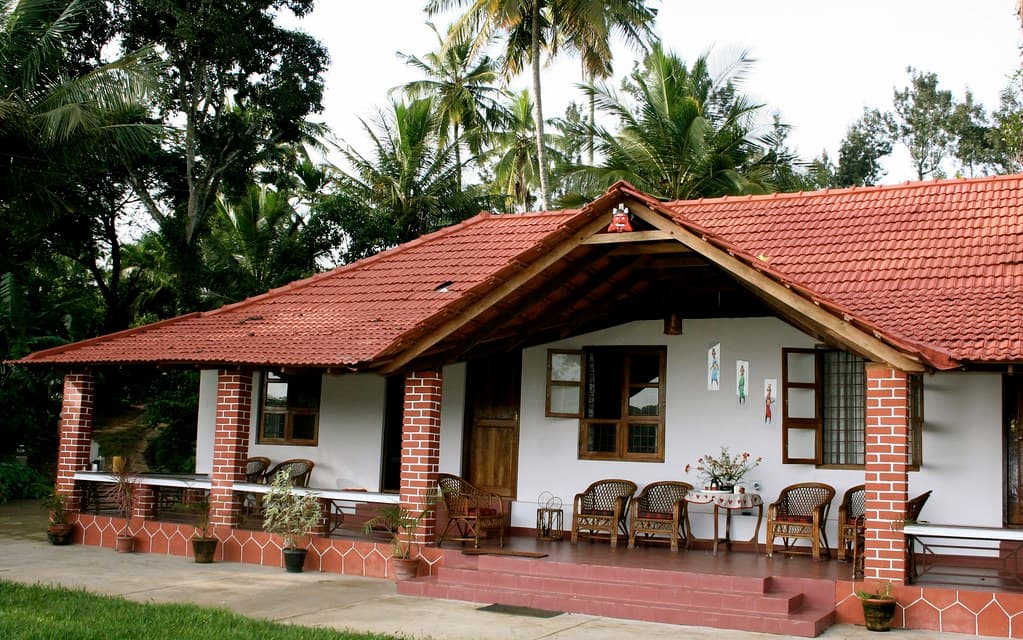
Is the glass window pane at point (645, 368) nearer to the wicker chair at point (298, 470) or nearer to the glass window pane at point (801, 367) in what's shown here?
the glass window pane at point (801, 367)

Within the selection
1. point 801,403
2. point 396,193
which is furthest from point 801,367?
point 396,193

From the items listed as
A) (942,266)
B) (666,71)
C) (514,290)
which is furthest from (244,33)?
(942,266)

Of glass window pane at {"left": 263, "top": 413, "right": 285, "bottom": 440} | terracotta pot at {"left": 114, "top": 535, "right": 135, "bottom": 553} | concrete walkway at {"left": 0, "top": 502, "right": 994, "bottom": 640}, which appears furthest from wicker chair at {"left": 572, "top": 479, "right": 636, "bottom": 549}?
terracotta pot at {"left": 114, "top": 535, "right": 135, "bottom": 553}

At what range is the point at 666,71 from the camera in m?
24.8

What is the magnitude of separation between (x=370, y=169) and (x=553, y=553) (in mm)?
18558

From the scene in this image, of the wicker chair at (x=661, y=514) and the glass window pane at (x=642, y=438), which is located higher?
the glass window pane at (x=642, y=438)

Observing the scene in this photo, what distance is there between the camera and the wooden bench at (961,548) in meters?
9.17

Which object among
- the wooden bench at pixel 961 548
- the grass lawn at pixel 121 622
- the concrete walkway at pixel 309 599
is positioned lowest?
the concrete walkway at pixel 309 599

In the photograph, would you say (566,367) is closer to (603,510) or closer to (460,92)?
(603,510)

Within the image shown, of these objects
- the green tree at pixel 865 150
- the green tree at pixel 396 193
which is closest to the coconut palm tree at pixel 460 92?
the green tree at pixel 396 193

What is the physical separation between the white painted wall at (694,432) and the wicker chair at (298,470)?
20 centimetres

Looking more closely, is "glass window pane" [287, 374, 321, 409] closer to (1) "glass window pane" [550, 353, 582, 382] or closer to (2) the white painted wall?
(2) the white painted wall

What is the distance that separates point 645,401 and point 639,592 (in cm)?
403

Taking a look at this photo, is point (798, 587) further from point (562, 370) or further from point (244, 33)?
point (244, 33)
